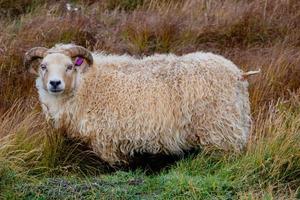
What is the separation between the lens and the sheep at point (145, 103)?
8.02 meters

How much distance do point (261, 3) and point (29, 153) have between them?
5.98 meters

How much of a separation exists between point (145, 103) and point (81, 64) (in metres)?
0.79

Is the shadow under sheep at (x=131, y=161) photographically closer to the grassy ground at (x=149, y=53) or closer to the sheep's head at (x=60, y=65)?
the grassy ground at (x=149, y=53)

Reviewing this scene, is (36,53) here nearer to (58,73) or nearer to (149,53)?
(58,73)

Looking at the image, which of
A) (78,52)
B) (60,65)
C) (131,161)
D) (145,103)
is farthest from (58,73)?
(131,161)

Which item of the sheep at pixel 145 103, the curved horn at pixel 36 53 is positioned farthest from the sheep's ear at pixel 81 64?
the curved horn at pixel 36 53

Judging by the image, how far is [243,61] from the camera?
34.4ft

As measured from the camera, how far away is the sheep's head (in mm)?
7953

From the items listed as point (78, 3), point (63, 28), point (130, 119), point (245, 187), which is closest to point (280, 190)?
point (245, 187)

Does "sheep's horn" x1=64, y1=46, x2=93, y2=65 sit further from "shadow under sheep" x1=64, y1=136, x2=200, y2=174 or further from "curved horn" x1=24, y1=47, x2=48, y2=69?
"shadow under sheep" x1=64, y1=136, x2=200, y2=174

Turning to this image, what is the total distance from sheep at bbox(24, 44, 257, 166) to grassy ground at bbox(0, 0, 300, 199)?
0.57 feet

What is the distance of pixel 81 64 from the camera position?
832 centimetres

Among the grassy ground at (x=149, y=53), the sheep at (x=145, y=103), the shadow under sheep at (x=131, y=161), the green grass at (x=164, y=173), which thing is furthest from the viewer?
the shadow under sheep at (x=131, y=161)

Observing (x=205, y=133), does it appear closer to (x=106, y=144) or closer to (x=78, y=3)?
(x=106, y=144)
